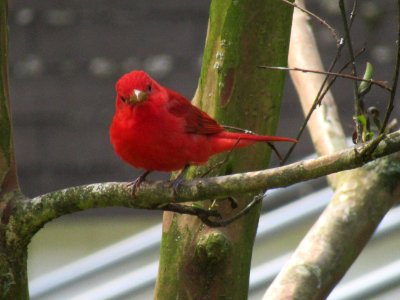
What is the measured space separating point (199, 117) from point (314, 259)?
0.37 meters

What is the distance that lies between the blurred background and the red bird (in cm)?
302

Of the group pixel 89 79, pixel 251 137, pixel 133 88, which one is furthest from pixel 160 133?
pixel 89 79

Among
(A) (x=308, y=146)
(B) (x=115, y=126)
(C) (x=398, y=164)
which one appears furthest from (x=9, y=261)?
(A) (x=308, y=146)

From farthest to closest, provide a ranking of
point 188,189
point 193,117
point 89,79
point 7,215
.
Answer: point 89,79, point 193,117, point 7,215, point 188,189

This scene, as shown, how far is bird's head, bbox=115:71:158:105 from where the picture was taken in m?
2.29

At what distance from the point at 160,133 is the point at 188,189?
1.69 ft

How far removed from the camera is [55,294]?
3.96m

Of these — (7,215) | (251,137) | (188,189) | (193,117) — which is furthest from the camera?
(193,117)

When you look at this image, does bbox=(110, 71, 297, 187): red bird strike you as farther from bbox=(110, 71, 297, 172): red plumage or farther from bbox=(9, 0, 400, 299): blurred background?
bbox=(9, 0, 400, 299): blurred background

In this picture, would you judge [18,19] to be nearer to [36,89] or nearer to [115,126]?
[36,89]

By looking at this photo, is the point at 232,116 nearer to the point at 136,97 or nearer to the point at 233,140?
the point at 233,140

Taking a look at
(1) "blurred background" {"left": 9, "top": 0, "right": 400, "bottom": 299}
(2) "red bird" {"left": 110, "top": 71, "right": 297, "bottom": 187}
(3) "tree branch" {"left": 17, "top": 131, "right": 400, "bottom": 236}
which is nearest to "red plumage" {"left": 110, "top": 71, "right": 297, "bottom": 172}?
(2) "red bird" {"left": 110, "top": 71, "right": 297, "bottom": 187}

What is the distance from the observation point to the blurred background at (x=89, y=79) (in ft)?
17.8

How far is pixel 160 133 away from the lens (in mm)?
2270
